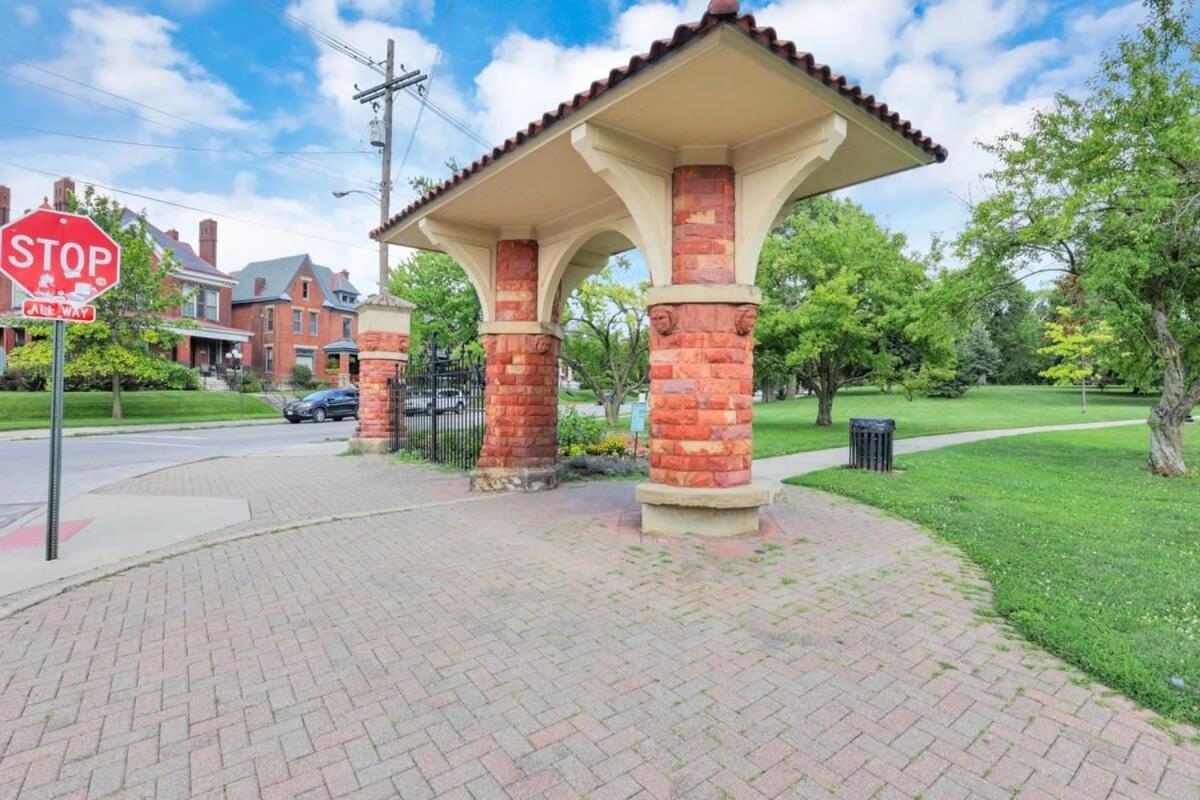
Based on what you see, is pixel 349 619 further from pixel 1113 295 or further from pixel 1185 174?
pixel 1185 174

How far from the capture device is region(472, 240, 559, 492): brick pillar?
8031mm

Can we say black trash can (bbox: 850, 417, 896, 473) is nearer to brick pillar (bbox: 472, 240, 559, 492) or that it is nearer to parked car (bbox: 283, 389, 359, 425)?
brick pillar (bbox: 472, 240, 559, 492)

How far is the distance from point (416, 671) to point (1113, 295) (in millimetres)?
10965

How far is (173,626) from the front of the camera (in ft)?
11.5

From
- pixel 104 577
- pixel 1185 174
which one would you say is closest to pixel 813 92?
pixel 104 577

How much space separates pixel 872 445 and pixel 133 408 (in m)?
26.9

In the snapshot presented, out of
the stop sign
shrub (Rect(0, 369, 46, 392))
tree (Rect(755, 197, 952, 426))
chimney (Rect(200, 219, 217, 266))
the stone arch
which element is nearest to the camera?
the stop sign

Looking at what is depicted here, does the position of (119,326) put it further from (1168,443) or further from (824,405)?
(1168,443)

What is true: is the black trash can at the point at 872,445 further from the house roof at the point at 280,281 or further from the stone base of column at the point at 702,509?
the house roof at the point at 280,281

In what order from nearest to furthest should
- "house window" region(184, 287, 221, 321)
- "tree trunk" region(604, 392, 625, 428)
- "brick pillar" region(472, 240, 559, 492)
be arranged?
"brick pillar" region(472, 240, 559, 492) < "tree trunk" region(604, 392, 625, 428) < "house window" region(184, 287, 221, 321)

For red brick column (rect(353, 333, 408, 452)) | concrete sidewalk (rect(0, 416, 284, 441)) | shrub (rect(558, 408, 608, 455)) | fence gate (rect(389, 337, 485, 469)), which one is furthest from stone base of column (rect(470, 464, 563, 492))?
concrete sidewalk (rect(0, 416, 284, 441))

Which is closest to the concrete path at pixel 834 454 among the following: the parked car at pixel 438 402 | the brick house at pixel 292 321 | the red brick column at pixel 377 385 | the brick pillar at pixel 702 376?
the brick pillar at pixel 702 376

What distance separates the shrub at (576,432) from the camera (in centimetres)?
1095

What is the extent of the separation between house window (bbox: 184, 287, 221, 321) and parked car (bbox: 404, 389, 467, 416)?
28980 millimetres
